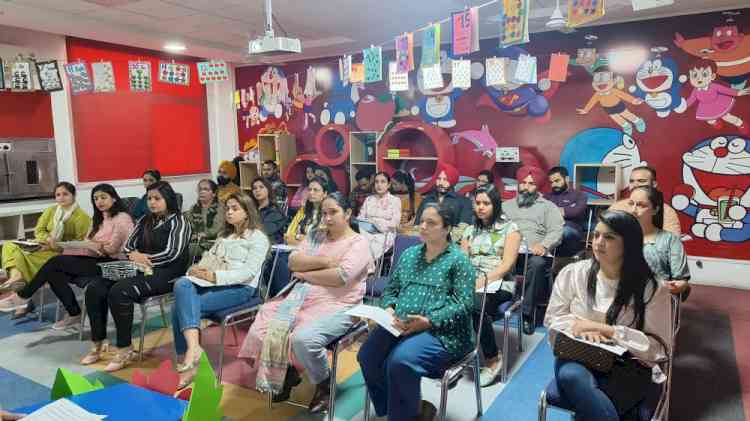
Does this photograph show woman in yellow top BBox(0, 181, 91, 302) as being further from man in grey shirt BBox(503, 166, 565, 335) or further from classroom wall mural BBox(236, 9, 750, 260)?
man in grey shirt BBox(503, 166, 565, 335)

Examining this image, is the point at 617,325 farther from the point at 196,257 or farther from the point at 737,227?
Result: the point at 737,227

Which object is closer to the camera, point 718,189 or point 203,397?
point 203,397

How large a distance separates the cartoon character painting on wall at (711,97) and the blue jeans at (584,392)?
4371 millimetres

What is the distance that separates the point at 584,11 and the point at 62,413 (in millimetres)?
3139

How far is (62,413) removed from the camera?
44.3 inches

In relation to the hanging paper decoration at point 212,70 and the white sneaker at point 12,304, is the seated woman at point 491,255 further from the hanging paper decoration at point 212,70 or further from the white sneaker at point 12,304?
the white sneaker at point 12,304

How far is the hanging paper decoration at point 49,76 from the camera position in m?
5.04

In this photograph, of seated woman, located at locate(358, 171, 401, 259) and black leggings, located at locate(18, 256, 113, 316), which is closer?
black leggings, located at locate(18, 256, 113, 316)

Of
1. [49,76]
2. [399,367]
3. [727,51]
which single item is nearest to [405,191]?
[727,51]

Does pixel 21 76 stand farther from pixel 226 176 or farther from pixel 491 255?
pixel 491 255

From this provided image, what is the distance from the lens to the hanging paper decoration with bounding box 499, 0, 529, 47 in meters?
3.27

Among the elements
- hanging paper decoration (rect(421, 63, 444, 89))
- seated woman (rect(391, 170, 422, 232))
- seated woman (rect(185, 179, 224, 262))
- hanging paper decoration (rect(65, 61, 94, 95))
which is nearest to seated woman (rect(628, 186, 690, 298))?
hanging paper decoration (rect(421, 63, 444, 89))

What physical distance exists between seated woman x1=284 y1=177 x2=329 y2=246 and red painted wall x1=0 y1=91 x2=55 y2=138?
11.8ft

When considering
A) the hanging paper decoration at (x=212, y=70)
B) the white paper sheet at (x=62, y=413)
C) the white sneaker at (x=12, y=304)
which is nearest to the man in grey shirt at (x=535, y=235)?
the hanging paper decoration at (x=212, y=70)
